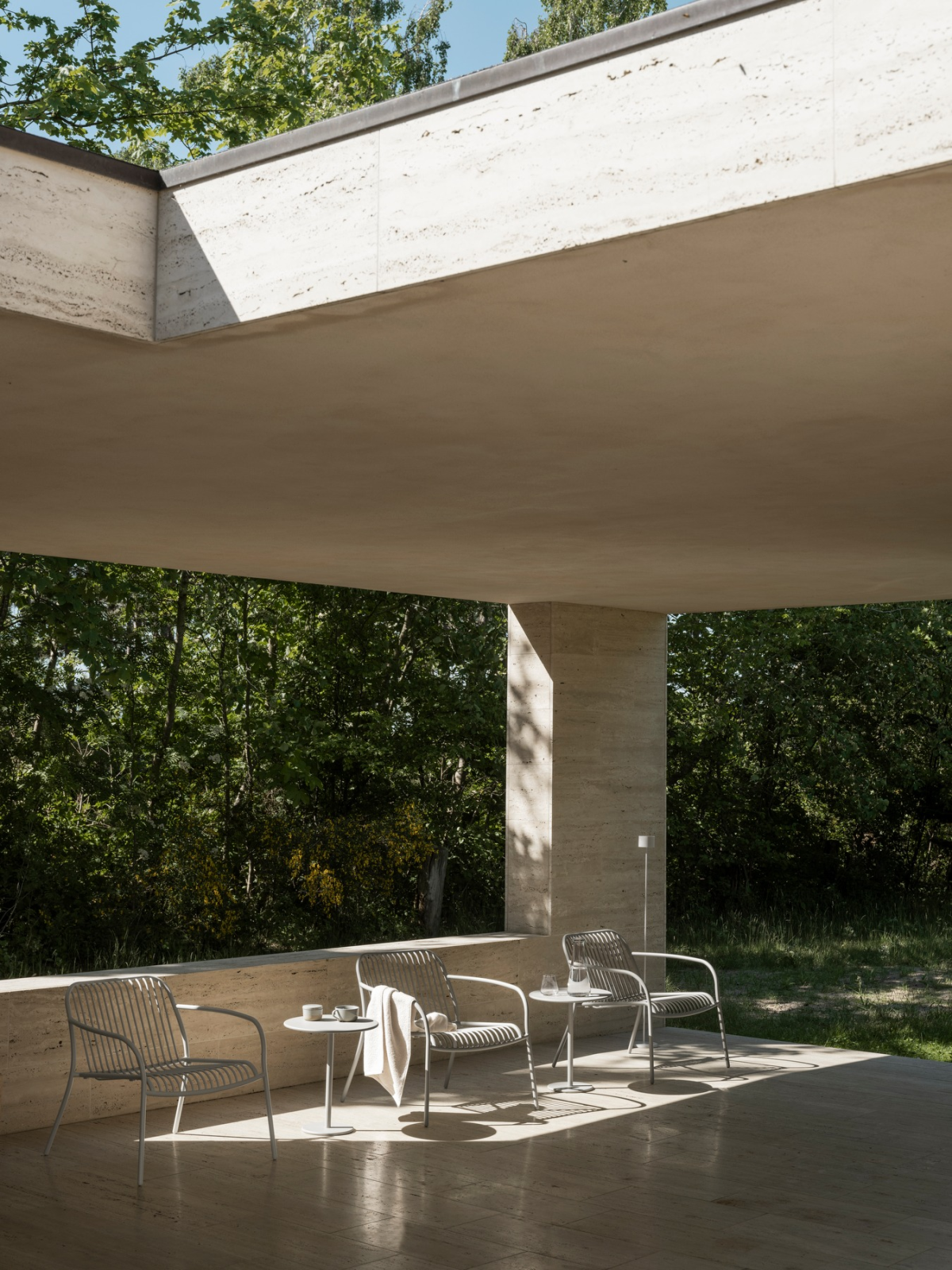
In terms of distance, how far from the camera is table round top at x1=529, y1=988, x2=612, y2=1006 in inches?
295

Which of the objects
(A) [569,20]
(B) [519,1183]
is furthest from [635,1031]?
(A) [569,20]

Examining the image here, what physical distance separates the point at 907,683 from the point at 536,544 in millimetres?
11745

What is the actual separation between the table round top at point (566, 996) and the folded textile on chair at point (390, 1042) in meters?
0.88

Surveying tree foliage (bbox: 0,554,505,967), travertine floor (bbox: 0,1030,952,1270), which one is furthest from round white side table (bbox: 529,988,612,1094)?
tree foliage (bbox: 0,554,505,967)

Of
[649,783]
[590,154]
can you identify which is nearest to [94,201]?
[590,154]

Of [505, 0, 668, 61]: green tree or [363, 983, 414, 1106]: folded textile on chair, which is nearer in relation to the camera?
[363, 983, 414, 1106]: folded textile on chair

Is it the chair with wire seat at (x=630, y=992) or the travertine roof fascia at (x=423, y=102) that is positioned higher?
the travertine roof fascia at (x=423, y=102)

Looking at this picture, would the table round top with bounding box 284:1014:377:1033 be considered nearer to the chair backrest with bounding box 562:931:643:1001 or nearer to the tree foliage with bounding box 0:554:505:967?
the chair backrest with bounding box 562:931:643:1001

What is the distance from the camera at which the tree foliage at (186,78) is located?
41.6 ft

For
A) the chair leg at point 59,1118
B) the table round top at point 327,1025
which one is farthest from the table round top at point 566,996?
the chair leg at point 59,1118

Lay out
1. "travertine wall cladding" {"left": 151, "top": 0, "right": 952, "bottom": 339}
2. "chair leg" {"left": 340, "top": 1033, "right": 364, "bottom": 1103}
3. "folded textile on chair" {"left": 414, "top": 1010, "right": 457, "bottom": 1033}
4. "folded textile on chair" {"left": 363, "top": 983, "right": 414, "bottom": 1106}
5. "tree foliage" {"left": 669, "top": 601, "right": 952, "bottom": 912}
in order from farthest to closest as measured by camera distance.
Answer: "tree foliage" {"left": 669, "top": 601, "right": 952, "bottom": 912}, "chair leg" {"left": 340, "top": 1033, "right": 364, "bottom": 1103}, "folded textile on chair" {"left": 414, "top": 1010, "right": 457, "bottom": 1033}, "folded textile on chair" {"left": 363, "top": 983, "right": 414, "bottom": 1106}, "travertine wall cladding" {"left": 151, "top": 0, "right": 952, "bottom": 339}


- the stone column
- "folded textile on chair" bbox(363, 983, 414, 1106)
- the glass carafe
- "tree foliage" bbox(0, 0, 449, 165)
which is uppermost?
"tree foliage" bbox(0, 0, 449, 165)

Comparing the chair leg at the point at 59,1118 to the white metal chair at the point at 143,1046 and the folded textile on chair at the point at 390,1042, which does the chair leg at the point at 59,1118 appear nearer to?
the white metal chair at the point at 143,1046

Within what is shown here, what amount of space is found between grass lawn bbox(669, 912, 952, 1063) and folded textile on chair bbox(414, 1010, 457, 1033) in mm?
3501
